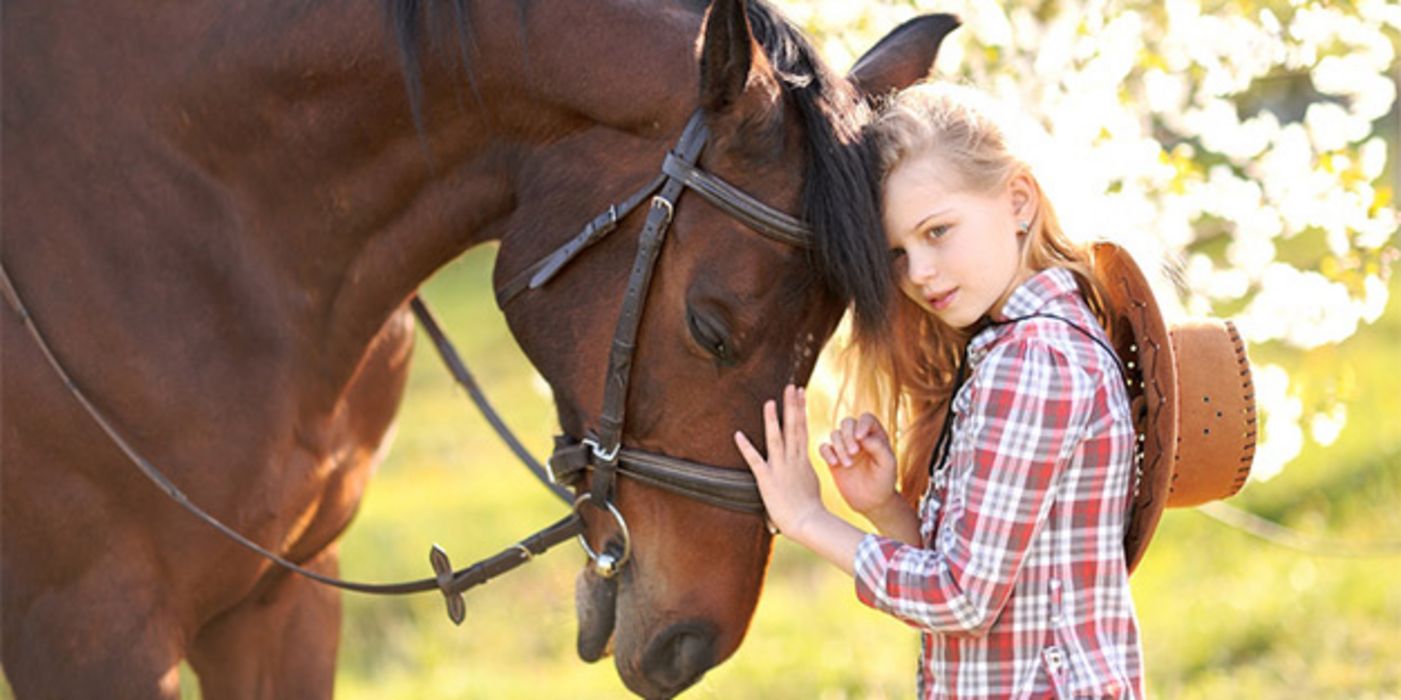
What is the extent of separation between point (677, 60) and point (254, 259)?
931 millimetres

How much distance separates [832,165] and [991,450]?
524 mm

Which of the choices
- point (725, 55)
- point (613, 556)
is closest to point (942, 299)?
point (725, 55)

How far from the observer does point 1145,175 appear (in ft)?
12.5

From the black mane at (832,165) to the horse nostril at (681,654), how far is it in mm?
615

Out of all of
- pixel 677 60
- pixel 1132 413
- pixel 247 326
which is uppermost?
pixel 677 60

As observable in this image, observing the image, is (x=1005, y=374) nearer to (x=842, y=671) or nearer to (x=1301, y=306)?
(x=1301, y=306)

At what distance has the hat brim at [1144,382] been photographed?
90.1 inches

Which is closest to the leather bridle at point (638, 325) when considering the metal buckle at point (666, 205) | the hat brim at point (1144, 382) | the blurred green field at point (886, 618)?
the metal buckle at point (666, 205)

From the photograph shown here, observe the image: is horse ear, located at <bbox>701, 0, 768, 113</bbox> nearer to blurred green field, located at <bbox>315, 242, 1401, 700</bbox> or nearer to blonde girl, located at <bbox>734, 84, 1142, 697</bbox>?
blonde girl, located at <bbox>734, 84, 1142, 697</bbox>

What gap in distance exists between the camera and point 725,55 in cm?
234

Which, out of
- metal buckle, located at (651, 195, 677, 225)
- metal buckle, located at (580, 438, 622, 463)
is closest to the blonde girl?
metal buckle, located at (580, 438, 622, 463)

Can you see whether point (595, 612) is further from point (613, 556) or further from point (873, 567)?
point (873, 567)

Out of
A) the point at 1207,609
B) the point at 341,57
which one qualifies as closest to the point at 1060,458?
the point at 341,57

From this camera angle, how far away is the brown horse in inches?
96.7
